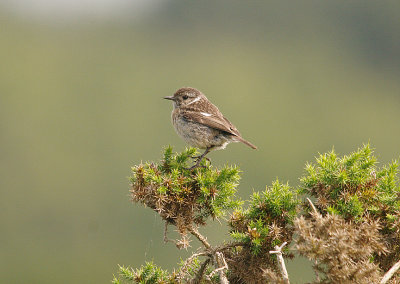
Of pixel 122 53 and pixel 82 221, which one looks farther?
pixel 122 53

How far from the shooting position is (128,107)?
15888cm

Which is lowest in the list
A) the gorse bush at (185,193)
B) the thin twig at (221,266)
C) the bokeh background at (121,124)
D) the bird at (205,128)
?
the thin twig at (221,266)

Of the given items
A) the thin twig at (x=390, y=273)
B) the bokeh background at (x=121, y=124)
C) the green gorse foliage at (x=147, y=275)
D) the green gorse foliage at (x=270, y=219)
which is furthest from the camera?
the bokeh background at (x=121, y=124)

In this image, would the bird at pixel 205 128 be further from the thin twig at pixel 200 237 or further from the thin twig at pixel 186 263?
the thin twig at pixel 186 263

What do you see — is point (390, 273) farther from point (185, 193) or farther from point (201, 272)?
point (185, 193)

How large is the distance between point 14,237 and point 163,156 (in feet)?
382

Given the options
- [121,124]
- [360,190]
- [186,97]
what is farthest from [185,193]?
[121,124]

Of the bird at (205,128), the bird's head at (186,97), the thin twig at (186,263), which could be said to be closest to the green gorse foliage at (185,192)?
the thin twig at (186,263)

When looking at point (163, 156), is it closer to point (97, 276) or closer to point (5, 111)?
point (97, 276)

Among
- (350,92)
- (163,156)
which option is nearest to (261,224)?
(163,156)

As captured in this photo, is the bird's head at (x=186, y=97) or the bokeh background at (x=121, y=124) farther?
the bokeh background at (x=121, y=124)

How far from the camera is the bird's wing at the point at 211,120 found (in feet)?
26.4

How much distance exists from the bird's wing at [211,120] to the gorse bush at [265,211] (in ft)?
9.58

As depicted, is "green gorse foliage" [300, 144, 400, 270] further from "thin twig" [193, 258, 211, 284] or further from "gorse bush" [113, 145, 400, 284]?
"thin twig" [193, 258, 211, 284]
